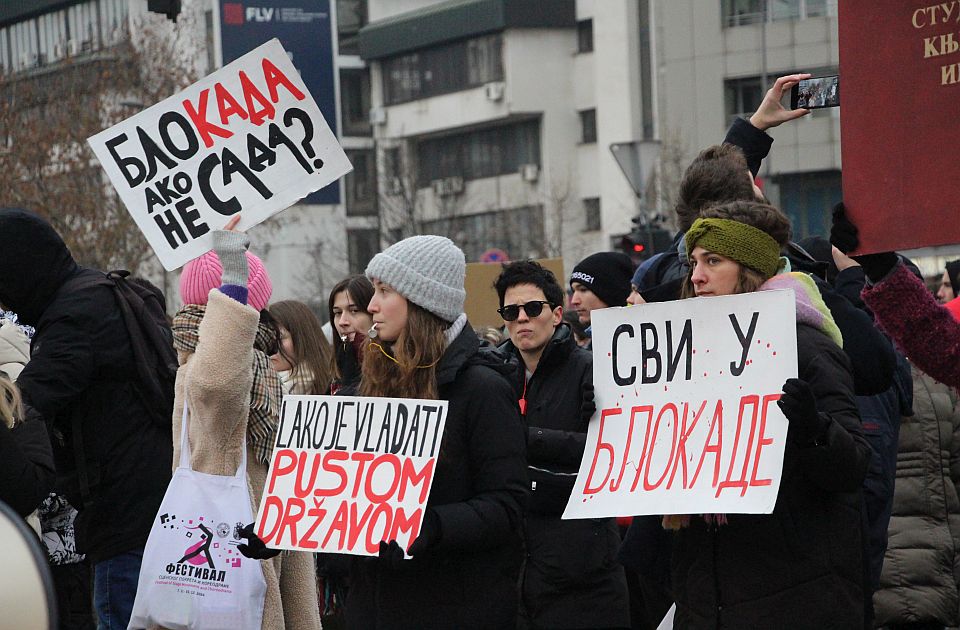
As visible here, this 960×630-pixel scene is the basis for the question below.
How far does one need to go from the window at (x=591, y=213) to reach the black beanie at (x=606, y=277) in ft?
152

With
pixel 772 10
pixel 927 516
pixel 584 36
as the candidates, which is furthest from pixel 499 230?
pixel 927 516

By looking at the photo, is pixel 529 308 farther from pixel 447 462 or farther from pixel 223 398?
pixel 447 462

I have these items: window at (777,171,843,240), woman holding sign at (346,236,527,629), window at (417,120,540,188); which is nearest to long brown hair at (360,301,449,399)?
woman holding sign at (346,236,527,629)

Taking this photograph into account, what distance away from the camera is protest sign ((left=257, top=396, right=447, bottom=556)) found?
4555 millimetres

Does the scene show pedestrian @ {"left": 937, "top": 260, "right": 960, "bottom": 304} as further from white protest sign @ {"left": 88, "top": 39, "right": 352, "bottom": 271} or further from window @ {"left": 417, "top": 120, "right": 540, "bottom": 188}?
window @ {"left": 417, "top": 120, "right": 540, "bottom": 188}

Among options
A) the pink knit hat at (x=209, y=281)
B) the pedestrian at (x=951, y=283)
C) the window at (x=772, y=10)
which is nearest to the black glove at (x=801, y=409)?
the pink knit hat at (x=209, y=281)

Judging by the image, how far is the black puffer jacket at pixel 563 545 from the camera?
250 inches

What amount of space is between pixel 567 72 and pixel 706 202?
51.4 metres

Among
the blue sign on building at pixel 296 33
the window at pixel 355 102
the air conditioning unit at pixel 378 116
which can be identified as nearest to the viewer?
the blue sign on building at pixel 296 33

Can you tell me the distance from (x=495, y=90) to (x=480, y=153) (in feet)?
9.94

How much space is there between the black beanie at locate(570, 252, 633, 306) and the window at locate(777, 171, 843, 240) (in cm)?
4007

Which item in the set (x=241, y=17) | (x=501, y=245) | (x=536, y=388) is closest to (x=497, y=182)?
(x=501, y=245)

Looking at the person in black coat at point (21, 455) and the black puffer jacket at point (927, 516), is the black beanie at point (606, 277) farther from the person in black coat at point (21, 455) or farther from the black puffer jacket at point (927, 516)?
the person in black coat at point (21, 455)

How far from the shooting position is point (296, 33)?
52.6 feet
